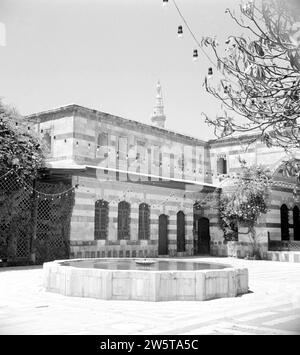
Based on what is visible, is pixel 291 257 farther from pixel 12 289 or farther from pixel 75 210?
pixel 12 289

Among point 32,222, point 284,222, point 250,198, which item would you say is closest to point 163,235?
point 250,198

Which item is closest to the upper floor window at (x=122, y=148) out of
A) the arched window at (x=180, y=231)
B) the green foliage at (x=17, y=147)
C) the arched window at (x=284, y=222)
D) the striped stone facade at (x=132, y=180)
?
the striped stone facade at (x=132, y=180)

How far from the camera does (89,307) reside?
28.8ft

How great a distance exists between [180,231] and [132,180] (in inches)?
194

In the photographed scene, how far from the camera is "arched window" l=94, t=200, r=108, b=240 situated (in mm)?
21312

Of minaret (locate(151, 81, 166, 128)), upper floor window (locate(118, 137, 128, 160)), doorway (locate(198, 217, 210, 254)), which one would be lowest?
doorway (locate(198, 217, 210, 254))

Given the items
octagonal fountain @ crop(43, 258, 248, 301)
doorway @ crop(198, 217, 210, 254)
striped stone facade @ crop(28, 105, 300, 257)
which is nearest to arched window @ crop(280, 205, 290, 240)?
striped stone facade @ crop(28, 105, 300, 257)

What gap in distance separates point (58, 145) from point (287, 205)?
43.5 ft

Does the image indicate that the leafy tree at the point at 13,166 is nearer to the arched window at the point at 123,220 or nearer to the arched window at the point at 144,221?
the arched window at the point at 123,220

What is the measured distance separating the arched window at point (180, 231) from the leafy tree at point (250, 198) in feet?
8.54

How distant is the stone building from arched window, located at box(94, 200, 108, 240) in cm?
5

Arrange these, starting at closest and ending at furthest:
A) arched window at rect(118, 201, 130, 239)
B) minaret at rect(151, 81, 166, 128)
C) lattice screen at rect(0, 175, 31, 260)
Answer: lattice screen at rect(0, 175, 31, 260), arched window at rect(118, 201, 130, 239), minaret at rect(151, 81, 166, 128)

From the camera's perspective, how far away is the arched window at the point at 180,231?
25812 mm

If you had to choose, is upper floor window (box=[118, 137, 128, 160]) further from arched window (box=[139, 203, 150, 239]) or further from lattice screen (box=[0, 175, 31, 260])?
lattice screen (box=[0, 175, 31, 260])
